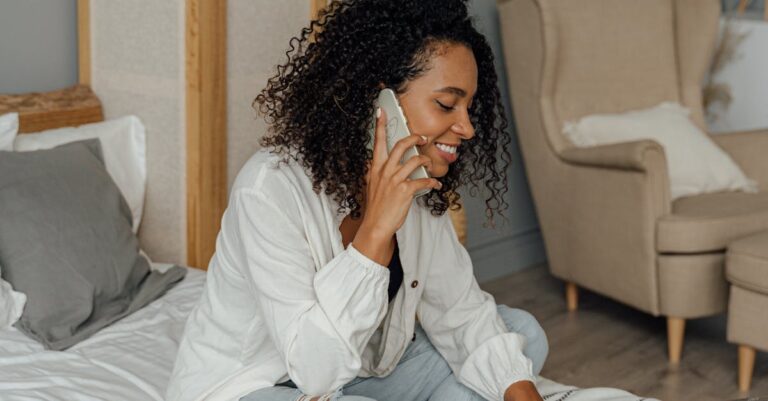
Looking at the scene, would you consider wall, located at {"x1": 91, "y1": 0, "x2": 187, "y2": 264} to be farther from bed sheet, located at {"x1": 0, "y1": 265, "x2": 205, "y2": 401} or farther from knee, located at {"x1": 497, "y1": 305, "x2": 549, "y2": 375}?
knee, located at {"x1": 497, "y1": 305, "x2": 549, "y2": 375}

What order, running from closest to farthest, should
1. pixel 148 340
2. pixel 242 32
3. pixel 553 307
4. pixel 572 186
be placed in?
pixel 148 340, pixel 242 32, pixel 572 186, pixel 553 307

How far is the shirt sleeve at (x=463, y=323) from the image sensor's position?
1.80m

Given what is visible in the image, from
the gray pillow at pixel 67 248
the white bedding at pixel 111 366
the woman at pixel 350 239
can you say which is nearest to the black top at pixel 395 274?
the woman at pixel 350 239

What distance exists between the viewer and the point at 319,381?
1.54 m

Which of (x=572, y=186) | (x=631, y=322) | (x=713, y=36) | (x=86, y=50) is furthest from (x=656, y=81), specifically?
(x=86, y=50)

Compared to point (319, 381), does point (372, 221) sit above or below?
above

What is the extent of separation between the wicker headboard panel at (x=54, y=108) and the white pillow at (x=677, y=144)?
5.09 ft

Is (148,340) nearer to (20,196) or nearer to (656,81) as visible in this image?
(20,196)

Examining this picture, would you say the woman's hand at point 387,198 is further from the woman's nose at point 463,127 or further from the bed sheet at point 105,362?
the bed sheet at point 105,362

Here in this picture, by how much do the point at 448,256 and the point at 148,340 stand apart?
66cm

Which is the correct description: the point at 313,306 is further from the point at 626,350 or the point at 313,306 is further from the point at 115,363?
the point at 626,350

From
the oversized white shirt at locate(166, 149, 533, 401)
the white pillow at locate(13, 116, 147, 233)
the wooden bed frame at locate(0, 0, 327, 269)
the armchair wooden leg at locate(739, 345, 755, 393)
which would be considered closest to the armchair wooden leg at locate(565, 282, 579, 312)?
the armchair wooden leg at locate(739, 345, 755, 393)

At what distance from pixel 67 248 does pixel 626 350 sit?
1.77 metres

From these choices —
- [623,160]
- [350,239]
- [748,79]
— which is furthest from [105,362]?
[748,79]
